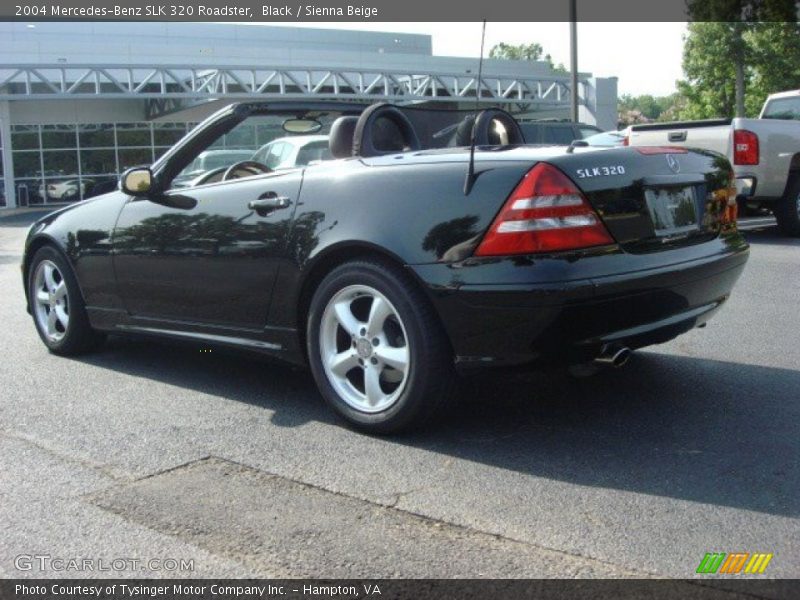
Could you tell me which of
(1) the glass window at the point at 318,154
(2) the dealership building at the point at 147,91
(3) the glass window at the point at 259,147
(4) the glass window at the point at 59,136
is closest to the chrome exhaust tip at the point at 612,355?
(1) the glass window at the point at 318,154

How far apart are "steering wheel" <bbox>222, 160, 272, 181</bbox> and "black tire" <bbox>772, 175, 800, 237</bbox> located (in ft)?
27.6

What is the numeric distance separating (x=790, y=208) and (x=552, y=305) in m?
9.45

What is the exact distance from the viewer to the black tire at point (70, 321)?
6023 mm

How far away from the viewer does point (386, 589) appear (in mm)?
2836

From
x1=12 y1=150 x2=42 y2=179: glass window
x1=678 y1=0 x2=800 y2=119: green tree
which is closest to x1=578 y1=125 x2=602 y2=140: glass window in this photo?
x1=12 y1=150 x2=42 y2=179: glass window

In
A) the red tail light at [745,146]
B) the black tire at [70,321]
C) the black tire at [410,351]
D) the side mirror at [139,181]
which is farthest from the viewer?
the red tail light at [745,146]

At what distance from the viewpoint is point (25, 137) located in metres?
36.4

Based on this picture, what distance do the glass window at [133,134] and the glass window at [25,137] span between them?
10.7 ft

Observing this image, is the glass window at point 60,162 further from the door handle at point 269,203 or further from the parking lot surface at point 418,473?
the door handle at point 269,203

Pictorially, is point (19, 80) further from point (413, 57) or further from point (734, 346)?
point (734, 346)

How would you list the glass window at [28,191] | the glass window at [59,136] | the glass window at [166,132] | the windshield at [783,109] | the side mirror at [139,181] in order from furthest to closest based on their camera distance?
1. the glass window at [166,132]
2. the glass window at [59,136]
3. the glass window at [28,191]
4. the windshield at [783,109]
5. the side mirror at [139,181]

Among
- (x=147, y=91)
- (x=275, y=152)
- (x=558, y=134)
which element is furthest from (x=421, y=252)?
(x=147, y=91)

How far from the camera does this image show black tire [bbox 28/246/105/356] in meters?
6.02

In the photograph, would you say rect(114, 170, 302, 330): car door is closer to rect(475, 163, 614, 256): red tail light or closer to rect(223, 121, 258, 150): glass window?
rect(223, 121, 258, 150): glass window
